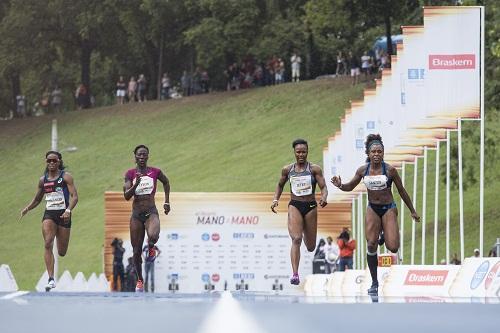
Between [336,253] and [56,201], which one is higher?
[56,201]

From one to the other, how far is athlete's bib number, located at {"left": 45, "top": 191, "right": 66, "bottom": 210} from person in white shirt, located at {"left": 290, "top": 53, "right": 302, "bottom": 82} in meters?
60.5

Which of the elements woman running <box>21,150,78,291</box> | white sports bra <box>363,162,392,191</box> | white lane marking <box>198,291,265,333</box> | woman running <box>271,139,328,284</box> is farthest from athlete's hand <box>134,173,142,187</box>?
white lane marking <box>198,291,265,333</box>

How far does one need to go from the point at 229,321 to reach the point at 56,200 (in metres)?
12.2

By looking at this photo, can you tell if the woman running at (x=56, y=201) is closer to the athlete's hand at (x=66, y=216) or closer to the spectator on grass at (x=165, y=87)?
the athlete's hand at (x=66, y=216)

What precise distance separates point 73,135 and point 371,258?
67.0m

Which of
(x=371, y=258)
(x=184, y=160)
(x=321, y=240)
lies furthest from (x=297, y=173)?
(x=184, y=160)

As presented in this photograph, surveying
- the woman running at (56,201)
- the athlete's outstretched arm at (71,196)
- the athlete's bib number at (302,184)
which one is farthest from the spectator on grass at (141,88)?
the athlete's bib number at (302,184)

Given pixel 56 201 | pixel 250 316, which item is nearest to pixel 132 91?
pixel 56 201

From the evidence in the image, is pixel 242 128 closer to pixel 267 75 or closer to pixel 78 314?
pixel 267 75

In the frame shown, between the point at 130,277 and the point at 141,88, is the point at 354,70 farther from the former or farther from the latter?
the point at 130,277

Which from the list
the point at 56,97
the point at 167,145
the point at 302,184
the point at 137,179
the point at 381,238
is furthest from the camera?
the point at 56,97

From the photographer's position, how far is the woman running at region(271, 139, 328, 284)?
25453mm

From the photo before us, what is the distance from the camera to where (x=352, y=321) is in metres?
15.3

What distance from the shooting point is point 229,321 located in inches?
599
